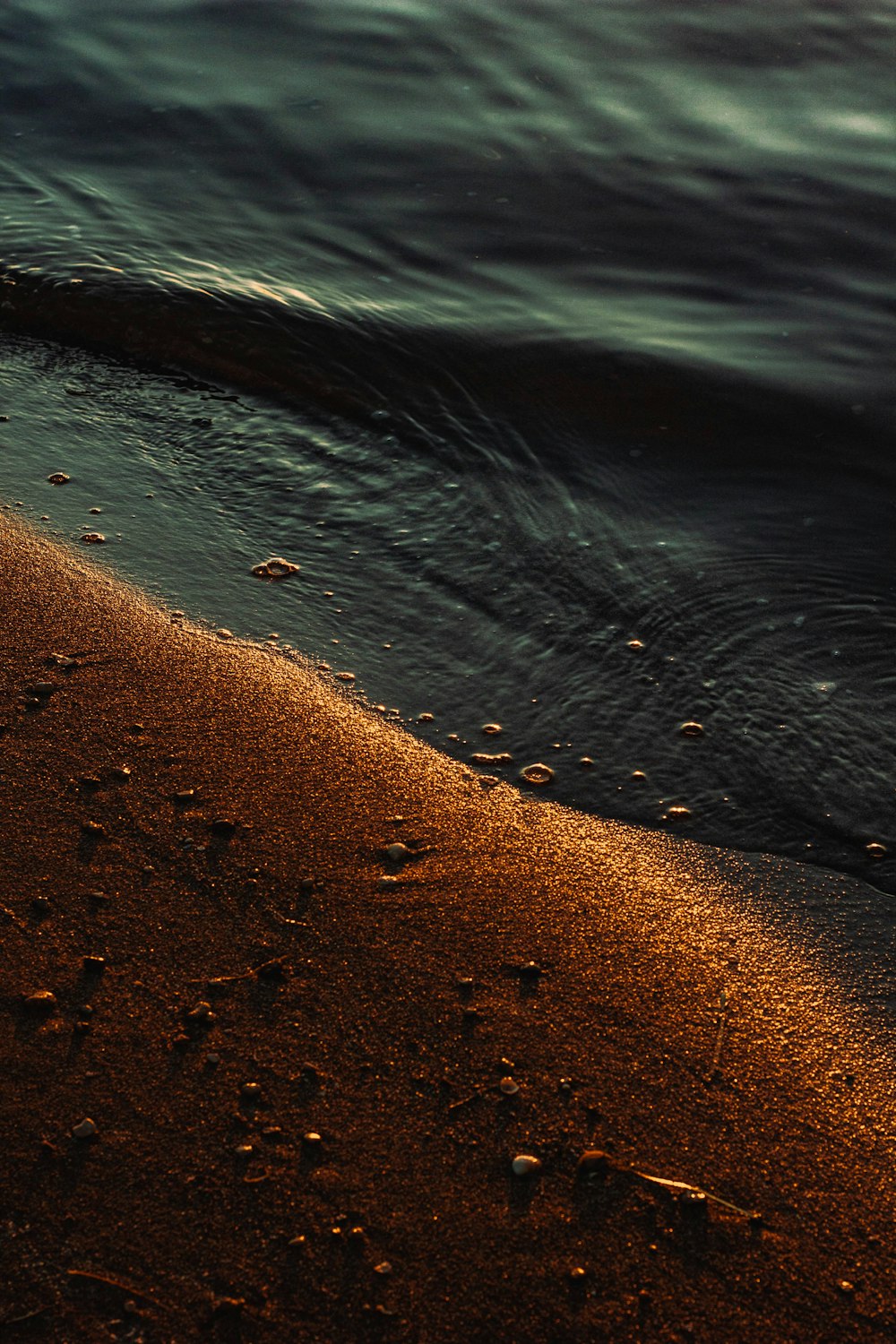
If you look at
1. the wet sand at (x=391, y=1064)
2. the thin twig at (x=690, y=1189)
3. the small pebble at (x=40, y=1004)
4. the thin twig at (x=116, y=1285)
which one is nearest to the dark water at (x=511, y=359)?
the wet sand at (x=391, y=1064)

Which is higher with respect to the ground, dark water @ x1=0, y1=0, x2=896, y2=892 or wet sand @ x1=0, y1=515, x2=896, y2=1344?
dark water @ x1=0, y1=0, x2=896, y2=892

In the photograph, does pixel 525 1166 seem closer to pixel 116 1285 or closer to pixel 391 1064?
pixel 391 1064

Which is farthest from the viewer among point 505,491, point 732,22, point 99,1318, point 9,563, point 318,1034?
point 732,22

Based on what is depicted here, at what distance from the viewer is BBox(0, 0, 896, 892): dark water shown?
150 inches

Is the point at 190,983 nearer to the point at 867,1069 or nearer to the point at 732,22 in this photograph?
the point at 867,1069

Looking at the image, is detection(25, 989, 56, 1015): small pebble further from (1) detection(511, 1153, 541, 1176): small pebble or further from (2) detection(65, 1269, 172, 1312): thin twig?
(1) detection(511, 1153, 541, 1176): small pebble

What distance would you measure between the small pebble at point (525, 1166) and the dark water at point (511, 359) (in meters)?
1.23

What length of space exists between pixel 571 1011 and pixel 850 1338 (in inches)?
31.4

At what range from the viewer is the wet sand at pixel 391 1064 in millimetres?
2020

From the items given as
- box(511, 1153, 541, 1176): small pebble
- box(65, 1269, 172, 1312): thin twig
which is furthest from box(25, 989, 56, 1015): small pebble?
box(511, 1153, 541, 1176): small pebble

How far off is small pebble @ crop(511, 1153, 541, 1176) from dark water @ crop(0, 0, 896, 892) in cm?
123

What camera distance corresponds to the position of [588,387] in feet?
18.6

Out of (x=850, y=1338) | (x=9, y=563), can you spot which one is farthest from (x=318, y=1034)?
(x=9, y=563)

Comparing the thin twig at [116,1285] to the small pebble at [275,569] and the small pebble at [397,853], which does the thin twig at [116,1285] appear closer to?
the small pebble at [397,853]
